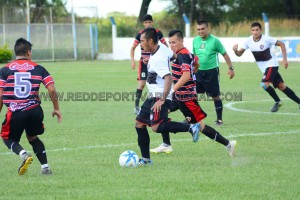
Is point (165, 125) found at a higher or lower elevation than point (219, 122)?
higher

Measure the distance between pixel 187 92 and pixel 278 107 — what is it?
223 inches

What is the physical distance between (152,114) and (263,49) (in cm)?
651

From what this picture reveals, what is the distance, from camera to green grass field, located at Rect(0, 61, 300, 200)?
6.90 metres

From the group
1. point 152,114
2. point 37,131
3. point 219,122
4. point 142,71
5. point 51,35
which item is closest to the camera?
point 37,131

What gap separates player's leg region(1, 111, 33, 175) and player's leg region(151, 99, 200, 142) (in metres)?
1.65

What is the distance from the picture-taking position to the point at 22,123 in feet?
25.6

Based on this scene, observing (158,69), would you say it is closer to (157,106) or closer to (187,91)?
(157,106)

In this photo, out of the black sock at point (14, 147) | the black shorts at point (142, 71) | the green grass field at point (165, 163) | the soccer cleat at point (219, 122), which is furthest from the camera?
the black shorts at point (142, 71)

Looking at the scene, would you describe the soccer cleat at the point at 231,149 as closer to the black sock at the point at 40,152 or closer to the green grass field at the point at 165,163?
the green grass field at the point at 165,163

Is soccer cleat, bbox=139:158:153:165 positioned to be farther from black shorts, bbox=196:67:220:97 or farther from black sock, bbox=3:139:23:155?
black shorts, bbox=196:67:220:97

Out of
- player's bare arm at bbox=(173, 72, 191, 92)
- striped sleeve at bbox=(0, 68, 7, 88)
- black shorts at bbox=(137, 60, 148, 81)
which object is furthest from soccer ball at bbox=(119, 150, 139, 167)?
black shorts at bbox=(137, 60, 148, 81)

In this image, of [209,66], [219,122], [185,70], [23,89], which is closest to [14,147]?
[23,89]

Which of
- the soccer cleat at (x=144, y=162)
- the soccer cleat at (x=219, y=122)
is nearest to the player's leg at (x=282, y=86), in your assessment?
the soccer cleat at (x=219, y=122)

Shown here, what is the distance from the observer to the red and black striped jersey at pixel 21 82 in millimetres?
7730
